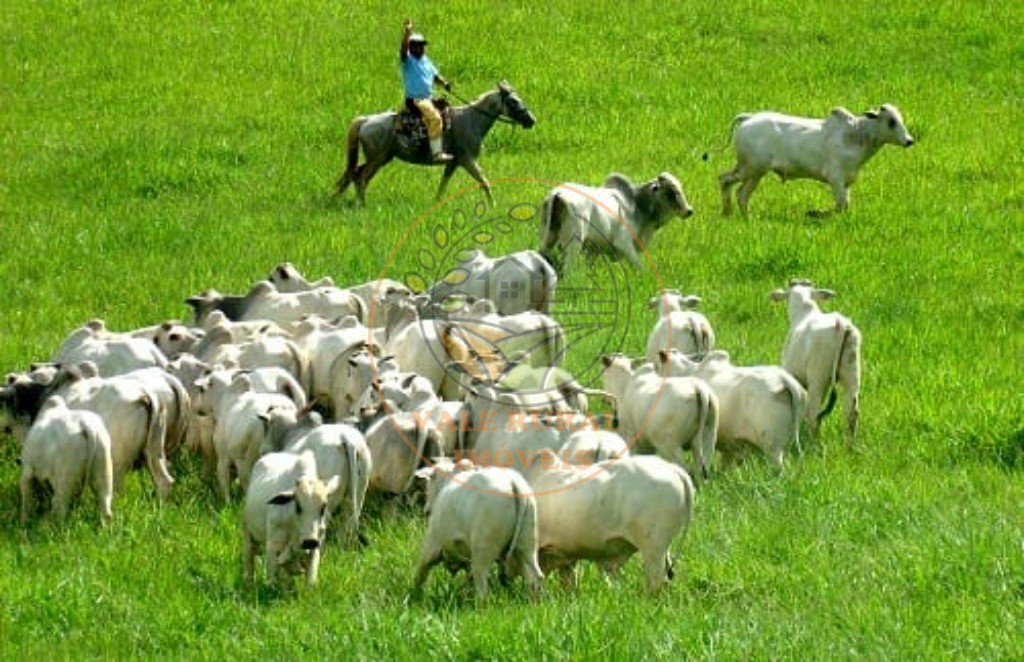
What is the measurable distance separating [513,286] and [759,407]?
14.5 ft

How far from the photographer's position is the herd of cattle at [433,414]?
10.3m

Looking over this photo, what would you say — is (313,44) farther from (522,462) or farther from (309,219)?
(522,462)

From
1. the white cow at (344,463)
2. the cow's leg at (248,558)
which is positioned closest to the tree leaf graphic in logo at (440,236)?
the white cow at (344,463)

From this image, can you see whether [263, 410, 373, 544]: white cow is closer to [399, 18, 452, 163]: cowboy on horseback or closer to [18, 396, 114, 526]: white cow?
[18, 396, 114, 526]: white cow

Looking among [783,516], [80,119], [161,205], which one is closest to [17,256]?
[161,205]

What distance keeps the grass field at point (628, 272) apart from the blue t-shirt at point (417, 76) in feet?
4.30

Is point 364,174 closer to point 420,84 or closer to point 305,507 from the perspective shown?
point 420,84

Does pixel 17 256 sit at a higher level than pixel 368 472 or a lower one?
lower

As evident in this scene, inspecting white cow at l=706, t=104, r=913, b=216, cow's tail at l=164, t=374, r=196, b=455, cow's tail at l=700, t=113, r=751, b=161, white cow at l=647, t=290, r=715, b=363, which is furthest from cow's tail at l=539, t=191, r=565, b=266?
cow's tail at l=164, t=374, r=196, b=455

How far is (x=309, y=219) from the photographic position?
22.2 metres

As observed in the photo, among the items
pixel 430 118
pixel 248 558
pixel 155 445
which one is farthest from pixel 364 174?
pixel 248 558

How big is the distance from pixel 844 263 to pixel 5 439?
857 cm

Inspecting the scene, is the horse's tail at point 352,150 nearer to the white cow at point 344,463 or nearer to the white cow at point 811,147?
the white cow at point 811,147

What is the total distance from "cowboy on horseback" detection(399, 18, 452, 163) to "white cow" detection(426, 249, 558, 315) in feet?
20.2
